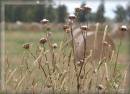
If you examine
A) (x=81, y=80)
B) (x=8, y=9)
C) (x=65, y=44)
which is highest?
(x=65, y=44)

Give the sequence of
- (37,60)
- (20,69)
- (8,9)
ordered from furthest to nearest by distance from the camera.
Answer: (8,9) → (20,69) → (37,60)

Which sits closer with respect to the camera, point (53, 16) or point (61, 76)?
point (61, 76)

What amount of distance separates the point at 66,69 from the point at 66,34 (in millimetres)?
294

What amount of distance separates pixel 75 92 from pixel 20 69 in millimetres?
407

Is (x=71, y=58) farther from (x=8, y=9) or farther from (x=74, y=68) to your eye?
(x=8, y=9)

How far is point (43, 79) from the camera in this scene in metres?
3.73

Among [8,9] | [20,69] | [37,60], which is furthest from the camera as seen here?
[8,9]

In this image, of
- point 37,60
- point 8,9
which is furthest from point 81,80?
point 8,9

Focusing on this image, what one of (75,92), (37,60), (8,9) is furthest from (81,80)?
(8,9)

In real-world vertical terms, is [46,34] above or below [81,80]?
above

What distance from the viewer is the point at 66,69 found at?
3.60 meters

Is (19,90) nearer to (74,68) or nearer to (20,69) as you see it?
(20,69)

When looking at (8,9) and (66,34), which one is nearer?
(66,34)

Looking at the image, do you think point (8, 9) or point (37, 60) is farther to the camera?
point (8, 9)
